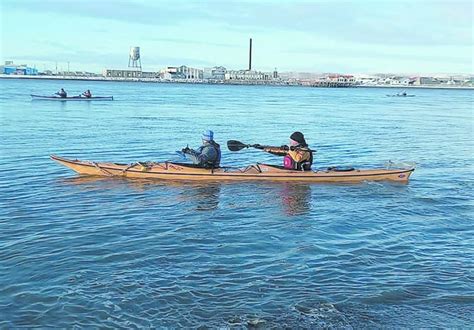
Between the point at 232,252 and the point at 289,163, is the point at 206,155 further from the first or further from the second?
the point at 232,252

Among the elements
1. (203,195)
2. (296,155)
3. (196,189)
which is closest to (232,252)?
(203,195)

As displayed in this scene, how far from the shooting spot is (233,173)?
16.8 metres

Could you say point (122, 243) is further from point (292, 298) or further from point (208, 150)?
point (208, 150)

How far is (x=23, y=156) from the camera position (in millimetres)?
21609

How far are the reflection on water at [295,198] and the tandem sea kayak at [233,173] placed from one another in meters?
0.39

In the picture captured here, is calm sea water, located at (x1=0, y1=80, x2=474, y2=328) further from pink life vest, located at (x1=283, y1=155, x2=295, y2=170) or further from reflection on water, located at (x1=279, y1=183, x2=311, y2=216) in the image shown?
pink life vest, located at (x1=283, y1=155, x2=295, y2=170)

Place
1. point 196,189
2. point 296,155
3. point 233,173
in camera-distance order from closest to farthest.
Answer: point 196,189, point 296,155, point 233,173

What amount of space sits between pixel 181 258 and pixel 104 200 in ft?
17.0

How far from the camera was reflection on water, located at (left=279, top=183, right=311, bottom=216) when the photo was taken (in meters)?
13.9

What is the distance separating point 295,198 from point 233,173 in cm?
250

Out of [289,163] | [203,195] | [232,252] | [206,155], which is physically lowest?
[232,252]

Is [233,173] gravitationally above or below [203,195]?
above

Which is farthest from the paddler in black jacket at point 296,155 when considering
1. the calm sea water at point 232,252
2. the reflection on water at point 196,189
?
the calm sea water at point 232,252

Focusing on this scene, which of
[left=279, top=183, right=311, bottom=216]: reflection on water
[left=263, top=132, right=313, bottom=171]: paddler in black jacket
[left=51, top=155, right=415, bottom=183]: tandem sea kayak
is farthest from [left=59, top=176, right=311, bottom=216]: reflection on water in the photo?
[left=263, top=132, right=313, bottom=171]: paddler in black jacket
